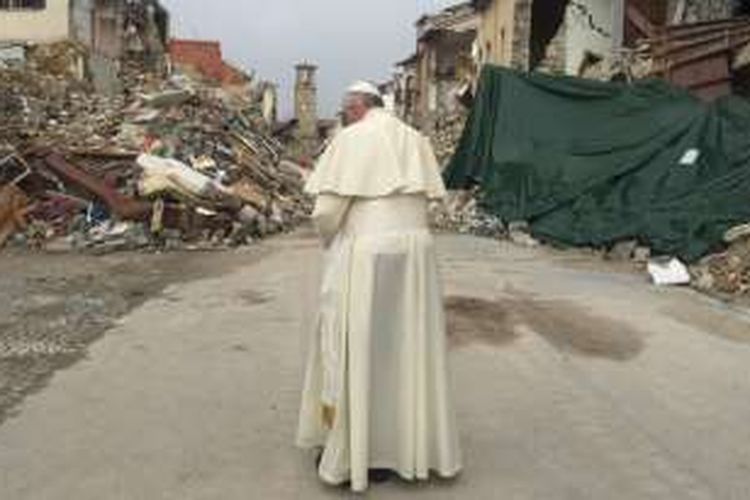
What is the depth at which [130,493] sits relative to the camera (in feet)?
19.4

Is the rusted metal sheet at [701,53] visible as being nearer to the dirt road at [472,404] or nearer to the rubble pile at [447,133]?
the rubble pile at [447,133]

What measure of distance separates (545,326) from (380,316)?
209 inches

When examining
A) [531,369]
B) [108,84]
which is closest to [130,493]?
[531,369]

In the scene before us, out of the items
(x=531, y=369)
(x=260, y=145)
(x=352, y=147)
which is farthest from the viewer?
(x=260, y=145)

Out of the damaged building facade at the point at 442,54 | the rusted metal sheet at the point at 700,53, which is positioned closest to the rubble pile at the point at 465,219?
the rusted metal sheet at the point at 700,53

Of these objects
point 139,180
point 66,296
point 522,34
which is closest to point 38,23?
point 522,34

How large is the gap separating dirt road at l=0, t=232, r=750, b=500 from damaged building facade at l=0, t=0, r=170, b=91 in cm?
2966

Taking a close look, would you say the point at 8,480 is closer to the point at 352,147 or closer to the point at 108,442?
the point at 108,442

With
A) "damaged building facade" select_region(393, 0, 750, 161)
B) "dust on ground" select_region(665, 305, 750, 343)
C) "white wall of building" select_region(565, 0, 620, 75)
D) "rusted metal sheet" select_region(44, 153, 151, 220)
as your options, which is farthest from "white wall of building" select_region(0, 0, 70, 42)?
"dust on ground" select_region(665, 305, 750, 343)

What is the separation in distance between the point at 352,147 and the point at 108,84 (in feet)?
124

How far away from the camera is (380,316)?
580 centimetres

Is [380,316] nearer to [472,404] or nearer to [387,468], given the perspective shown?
[387,468]

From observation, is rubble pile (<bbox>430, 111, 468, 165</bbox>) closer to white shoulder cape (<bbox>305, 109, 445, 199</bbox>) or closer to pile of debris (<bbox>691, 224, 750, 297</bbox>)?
pile of debris (<bbox>691, 224, 750, 297</bbox>)

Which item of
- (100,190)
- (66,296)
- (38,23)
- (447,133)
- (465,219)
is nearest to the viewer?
(66,296)
